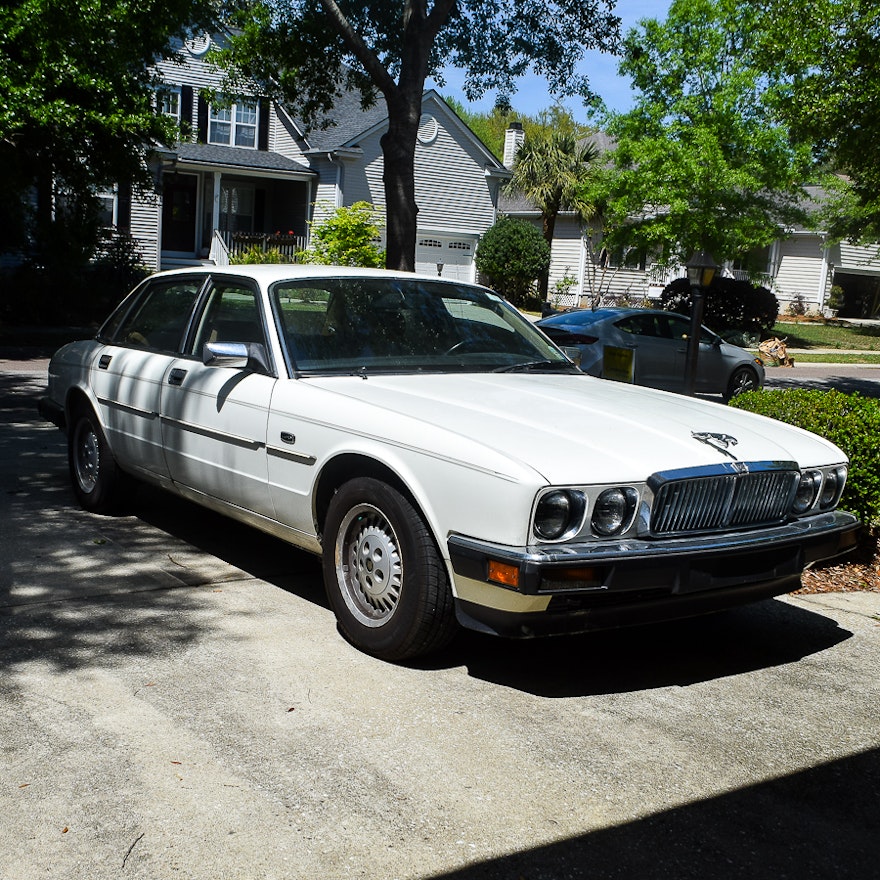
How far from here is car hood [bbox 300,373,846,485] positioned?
13.9ft

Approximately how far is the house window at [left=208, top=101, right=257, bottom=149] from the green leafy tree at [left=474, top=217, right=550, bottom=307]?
855 centimetres

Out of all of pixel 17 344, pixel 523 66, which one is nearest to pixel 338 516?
pixel 17 344

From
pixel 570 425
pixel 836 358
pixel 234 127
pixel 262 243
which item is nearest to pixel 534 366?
pixel 570 425

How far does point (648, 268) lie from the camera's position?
41344 millimetres

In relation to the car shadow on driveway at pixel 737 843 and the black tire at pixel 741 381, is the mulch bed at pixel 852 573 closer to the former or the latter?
the car shadow on driveway at pixel 737 843

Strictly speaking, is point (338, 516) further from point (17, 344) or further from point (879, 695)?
point (17, 344)

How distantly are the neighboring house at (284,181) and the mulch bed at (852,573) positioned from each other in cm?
2767

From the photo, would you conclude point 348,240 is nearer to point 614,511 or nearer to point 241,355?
point 241,355

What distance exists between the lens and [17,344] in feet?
61.0

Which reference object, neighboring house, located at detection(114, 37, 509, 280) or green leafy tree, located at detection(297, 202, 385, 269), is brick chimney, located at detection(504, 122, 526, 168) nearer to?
neighboring house, located at detection(114, 37, 509, 280)

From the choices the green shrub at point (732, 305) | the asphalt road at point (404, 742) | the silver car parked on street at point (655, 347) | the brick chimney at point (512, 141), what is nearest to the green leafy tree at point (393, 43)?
the silver car parked on street at point (655, 347)

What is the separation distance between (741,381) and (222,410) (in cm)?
1328

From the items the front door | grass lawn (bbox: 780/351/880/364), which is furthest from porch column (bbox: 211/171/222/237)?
grass lawn (bbox: 780/351/880/364)

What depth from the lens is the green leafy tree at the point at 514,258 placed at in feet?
122
